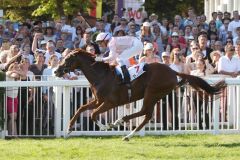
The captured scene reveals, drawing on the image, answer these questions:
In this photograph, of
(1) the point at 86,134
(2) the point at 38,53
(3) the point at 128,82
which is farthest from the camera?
(2) the point at 38,53

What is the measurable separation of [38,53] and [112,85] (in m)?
3.06

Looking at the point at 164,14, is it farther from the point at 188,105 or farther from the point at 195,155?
the point at 195,155

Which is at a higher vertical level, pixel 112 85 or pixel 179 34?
pixel 179 34

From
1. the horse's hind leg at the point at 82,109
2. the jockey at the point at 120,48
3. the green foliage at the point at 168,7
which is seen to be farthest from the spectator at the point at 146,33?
the green foliage at the point at 168,7

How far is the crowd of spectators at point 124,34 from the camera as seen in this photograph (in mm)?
14516

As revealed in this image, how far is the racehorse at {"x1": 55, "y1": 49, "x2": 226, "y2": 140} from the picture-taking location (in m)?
12.5

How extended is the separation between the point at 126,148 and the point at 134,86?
5.45 feet

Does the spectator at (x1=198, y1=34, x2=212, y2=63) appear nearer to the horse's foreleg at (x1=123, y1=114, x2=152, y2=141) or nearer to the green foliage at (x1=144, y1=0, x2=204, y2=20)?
the horse's foreleg at (x1=123, y1=114, x2=152, y2=141)

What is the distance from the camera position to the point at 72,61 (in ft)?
42.2

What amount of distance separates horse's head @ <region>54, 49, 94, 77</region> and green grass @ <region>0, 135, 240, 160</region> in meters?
1.23

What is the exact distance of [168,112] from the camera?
13.7 m

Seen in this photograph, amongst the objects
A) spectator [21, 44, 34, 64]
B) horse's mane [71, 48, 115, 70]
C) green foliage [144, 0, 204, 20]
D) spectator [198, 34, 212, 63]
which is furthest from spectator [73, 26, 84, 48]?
green foliage [144, 0, 204, 20]

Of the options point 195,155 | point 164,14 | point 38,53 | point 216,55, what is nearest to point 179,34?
point 216,55

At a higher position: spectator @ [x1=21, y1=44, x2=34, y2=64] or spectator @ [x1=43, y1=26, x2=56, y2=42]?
spectator @ [x1=43, y1=26, x2=56, y2=42]
